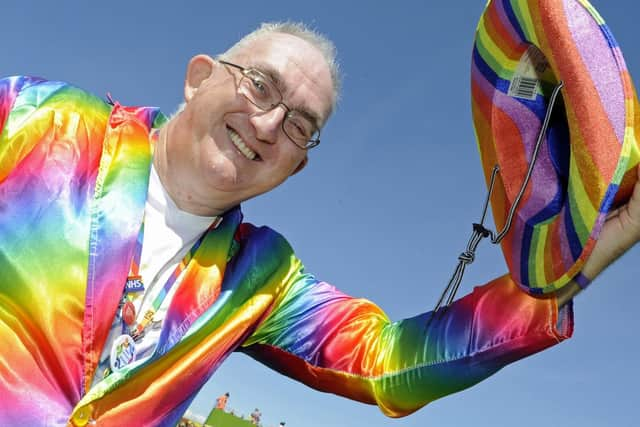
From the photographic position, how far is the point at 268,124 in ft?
7.32

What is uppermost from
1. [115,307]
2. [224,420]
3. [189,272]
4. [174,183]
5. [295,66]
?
[295,66]

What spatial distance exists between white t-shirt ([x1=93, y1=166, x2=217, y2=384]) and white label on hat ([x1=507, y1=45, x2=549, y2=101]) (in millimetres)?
1129

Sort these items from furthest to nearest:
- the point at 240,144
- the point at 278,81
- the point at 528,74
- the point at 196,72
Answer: the point at 196,72, the point at 278,81, the point at 240,144, the point at 528,74

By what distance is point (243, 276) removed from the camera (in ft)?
7.83

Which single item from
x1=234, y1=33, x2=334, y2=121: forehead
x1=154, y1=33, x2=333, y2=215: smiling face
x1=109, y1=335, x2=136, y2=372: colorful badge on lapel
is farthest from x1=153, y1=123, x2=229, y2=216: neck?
x1=109, y1=335, x2=136, y2=372: colorful badge on lapel

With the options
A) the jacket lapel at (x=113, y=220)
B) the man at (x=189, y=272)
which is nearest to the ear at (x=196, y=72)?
the man at (x=189, y=272)

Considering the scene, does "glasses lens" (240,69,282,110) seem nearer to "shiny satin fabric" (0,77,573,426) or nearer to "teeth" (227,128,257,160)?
"teeth" (227,128,257,160)

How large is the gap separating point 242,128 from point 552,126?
3.25ft

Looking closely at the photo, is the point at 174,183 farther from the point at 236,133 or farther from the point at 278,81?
the point at 278,81

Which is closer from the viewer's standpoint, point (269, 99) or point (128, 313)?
point (128, 313)

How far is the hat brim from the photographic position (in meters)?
1.61

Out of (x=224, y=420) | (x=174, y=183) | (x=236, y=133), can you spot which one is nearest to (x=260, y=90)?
(x=236, y=133)

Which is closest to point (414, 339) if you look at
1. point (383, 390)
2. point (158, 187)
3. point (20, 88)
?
point (383, 390)

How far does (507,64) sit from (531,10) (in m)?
0.26
